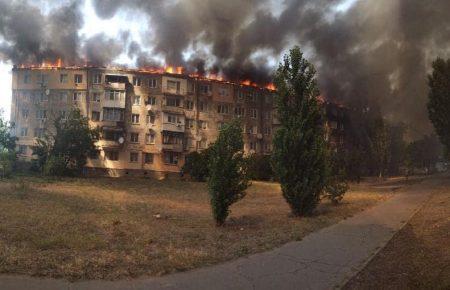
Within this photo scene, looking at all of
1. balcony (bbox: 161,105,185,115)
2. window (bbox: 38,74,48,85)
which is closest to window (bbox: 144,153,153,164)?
balcony (bbox: 161,105,185,115)

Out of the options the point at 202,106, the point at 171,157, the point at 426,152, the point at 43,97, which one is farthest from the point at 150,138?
the point at 426,152

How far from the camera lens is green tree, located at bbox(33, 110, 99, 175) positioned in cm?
3697

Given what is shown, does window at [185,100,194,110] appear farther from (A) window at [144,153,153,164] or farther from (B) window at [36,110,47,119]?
(B) window at [36,110,47,119]

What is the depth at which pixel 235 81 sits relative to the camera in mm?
68062

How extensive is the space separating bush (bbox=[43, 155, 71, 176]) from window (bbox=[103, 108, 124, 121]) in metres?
21.1

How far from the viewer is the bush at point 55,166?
34.8 metres

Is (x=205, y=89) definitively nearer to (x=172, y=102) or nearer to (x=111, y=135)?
(x=172, y=102)

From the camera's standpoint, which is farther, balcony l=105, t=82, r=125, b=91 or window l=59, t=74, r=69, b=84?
window l=59, t=74, r=69, b=84

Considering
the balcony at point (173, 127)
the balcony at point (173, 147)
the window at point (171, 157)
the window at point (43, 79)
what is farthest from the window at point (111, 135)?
the window at point (43, 79)

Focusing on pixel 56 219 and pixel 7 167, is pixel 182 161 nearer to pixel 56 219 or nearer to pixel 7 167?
pixel 7 167

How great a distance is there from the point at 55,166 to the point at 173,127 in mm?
24970

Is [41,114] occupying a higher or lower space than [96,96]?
lower

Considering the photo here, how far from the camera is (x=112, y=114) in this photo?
57.2 metres

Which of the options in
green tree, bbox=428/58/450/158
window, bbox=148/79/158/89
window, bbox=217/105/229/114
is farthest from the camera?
window, bbox=217/105/229/114
